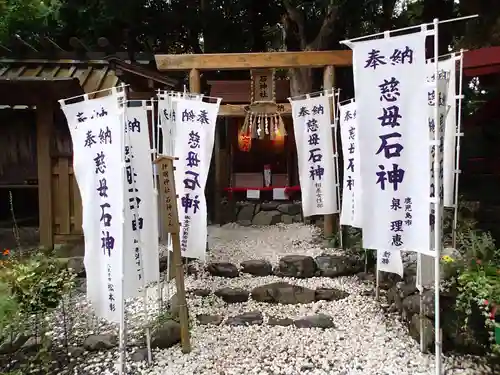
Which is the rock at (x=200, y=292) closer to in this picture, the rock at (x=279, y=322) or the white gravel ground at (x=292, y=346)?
the white gravel ground at (x=292, y=346)

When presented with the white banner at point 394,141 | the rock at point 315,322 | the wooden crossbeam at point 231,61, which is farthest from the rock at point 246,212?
the white banner at point 394,141

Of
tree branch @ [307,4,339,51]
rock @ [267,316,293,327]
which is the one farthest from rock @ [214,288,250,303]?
tree branch @ [307,4,339,51]

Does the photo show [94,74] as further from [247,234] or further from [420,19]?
[420,19]

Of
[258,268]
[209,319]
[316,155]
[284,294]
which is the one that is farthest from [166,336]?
[316,155]

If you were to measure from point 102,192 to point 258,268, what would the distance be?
3686 millimetres

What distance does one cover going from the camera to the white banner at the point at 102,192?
4191 millimetres

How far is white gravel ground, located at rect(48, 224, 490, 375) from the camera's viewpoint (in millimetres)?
4480

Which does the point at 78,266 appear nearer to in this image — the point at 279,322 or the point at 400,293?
the point at 279,322

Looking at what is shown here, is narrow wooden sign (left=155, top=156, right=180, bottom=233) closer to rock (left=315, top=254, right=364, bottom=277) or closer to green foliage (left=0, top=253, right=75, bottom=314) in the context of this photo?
green foliage (left=0, top=253, right=75, bottom=314)

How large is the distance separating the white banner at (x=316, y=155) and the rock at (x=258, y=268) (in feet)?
3.58

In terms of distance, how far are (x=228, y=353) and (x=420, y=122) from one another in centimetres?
306

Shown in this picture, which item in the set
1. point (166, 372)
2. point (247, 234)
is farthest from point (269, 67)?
point (166, 372)

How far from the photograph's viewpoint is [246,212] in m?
12.0

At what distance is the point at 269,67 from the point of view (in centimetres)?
811
